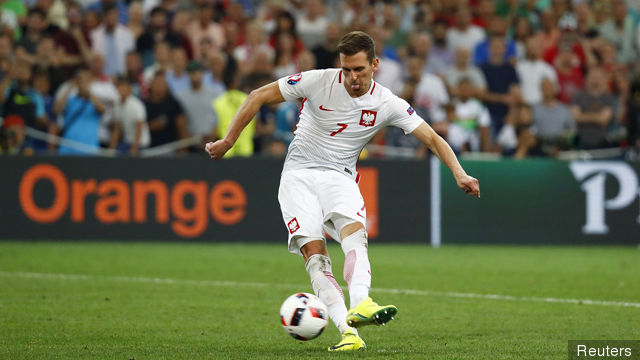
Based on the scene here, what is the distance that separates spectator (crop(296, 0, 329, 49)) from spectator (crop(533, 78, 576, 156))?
437 cm

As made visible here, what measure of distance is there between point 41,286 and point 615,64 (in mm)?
13192

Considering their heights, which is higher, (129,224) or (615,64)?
(615,64)

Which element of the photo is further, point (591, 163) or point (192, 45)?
point (192, 45)

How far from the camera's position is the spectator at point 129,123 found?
17953 mm

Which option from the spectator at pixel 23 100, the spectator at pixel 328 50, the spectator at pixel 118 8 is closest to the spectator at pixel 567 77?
the spectator at pixel 328 50

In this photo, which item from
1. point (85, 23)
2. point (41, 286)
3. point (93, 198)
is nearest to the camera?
point (41, 286)

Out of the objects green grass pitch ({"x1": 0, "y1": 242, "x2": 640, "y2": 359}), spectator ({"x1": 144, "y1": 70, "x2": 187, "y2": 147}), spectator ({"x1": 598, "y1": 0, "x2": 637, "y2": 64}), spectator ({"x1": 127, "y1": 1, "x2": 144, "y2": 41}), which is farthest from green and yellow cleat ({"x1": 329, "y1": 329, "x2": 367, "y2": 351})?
spectator ({"x1": 598, "y1": 0, "x2": 637, "y2": 64})

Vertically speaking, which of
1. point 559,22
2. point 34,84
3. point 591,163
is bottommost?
point 591,163

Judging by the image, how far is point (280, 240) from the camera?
17.9 metres

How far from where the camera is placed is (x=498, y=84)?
19719 mm

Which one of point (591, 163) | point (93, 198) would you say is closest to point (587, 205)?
point (591, 163)

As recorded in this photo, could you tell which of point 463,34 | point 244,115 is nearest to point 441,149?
point 244,115

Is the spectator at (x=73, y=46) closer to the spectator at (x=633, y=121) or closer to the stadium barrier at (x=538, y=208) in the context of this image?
the stadium barrier at (x=538, y=208)

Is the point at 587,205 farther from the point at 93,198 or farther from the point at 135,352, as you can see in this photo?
the point at 135,352
